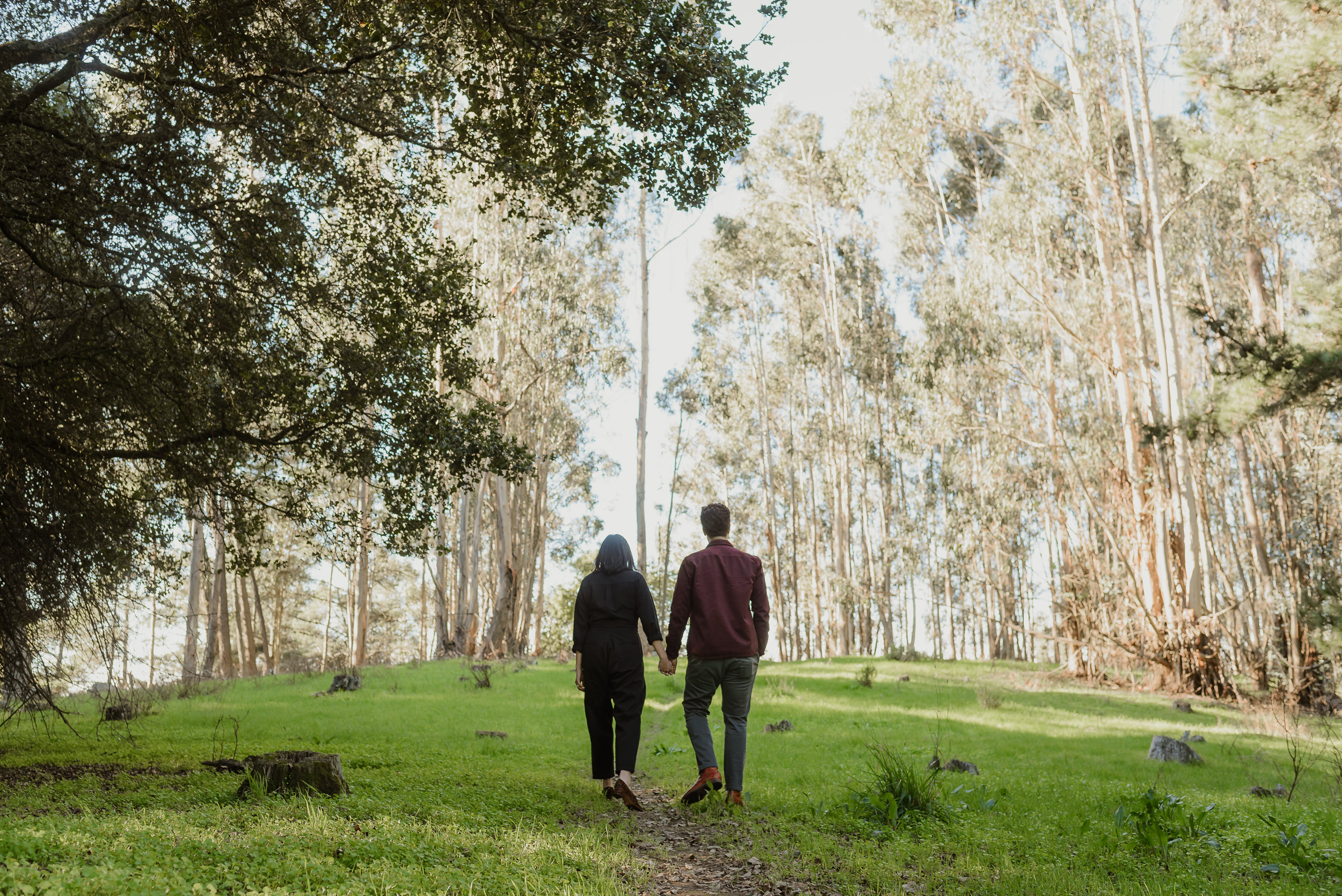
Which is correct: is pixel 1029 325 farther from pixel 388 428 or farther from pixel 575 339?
pixel 388 428

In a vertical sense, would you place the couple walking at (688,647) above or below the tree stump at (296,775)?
above

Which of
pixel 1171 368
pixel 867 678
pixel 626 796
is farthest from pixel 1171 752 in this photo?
pixel 1171 368

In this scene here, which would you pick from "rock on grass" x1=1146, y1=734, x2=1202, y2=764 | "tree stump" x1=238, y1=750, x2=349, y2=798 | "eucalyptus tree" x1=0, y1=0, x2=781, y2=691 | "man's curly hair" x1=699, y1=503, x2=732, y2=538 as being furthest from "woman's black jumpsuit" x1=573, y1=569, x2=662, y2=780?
"rock on grass" x1=1146, y1=734, x2=1202, y2=764

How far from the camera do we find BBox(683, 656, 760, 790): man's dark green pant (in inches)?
217

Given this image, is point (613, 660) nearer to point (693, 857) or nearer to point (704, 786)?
point (704, 786)

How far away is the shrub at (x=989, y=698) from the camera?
505 inches

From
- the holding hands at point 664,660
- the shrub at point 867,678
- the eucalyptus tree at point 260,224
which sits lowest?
the shrub at point 867,678

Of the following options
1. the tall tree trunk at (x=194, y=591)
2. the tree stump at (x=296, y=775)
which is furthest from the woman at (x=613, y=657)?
the tall tree trunk at (x=194, y=591)

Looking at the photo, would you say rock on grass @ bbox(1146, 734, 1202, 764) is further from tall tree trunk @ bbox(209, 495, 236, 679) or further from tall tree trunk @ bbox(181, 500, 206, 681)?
tall tree trunk @ bbox(209, 495, 236, 679)

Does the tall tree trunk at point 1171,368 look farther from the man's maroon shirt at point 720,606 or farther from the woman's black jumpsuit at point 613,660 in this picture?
the woman's black jumpsuit at point 613,660

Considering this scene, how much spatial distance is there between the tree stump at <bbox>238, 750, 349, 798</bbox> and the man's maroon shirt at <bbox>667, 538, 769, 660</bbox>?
2.27m

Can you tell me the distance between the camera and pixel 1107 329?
19203 millimetres

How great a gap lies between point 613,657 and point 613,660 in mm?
21

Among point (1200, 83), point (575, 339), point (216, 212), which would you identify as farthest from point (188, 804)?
point (575, 339)
